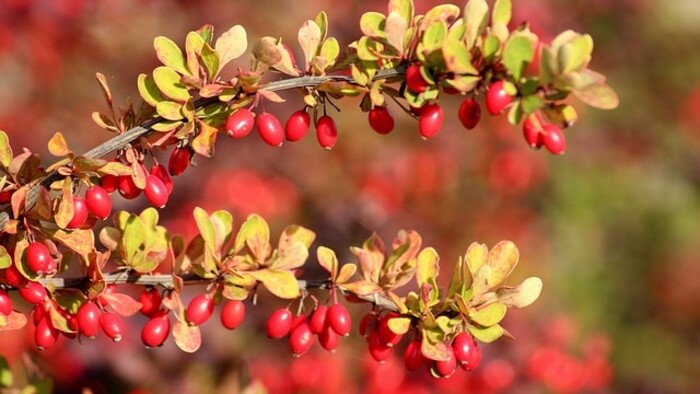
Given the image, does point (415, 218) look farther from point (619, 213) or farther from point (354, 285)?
point (354, 285)

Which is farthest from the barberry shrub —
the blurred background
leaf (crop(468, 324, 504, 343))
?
the blurred background

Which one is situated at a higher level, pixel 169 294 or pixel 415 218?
pixel 169 294

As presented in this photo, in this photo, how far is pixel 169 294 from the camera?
1.24m

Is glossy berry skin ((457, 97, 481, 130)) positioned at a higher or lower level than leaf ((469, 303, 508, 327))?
higher

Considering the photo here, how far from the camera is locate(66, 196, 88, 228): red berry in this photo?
1.08 meters

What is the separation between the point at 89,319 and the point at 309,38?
44 cm

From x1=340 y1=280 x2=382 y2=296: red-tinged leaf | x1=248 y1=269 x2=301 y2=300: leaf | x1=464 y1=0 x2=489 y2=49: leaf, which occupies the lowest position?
x1=340 y1=280 x2=382 y2=296: red-tinged leaf

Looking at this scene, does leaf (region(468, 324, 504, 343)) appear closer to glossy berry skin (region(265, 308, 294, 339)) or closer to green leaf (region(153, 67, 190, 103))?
glossy berry skin (region(265, 308, 294, 339))

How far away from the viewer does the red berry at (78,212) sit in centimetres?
108

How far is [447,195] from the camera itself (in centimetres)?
A: 435

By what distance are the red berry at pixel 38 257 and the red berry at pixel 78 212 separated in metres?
0.04

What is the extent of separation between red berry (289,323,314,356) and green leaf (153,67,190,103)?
13.9 inches

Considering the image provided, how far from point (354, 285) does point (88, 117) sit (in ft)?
10.3

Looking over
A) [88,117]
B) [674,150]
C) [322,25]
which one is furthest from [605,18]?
[322,25]
